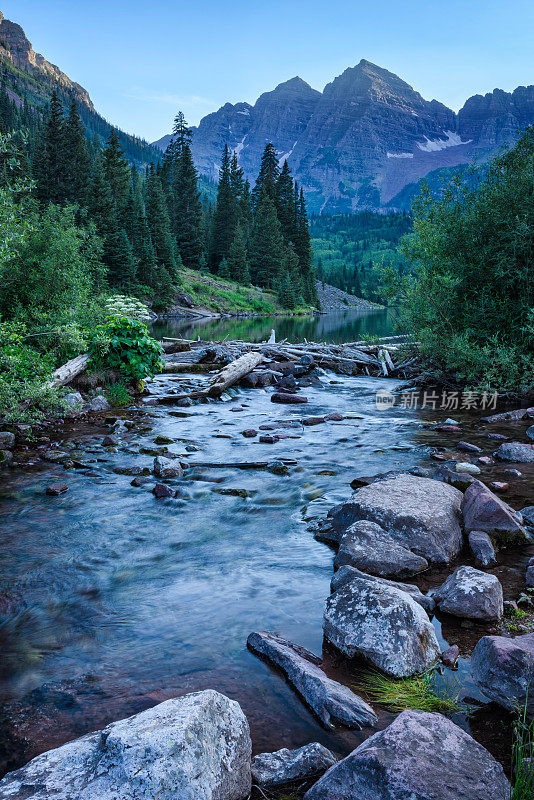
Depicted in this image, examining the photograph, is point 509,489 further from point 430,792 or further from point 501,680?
point 430,792

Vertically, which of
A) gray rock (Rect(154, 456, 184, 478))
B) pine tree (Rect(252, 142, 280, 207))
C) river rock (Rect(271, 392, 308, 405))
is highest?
pine tree (Rect(252, 142, 280, 207))

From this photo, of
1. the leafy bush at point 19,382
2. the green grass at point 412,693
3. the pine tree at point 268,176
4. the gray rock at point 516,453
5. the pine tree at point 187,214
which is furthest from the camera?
the pine tree at point 268,176

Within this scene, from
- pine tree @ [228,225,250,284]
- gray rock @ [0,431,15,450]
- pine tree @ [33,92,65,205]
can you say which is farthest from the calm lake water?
pine tree @ [228,225,250,284]

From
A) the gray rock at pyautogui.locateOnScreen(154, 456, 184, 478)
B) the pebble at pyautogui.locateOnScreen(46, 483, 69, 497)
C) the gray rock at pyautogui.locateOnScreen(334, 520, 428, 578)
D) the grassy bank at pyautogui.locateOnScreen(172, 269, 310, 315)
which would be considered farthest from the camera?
the grassy bank at pyautogui.locateOnScreen(172, 269, 310, 315)

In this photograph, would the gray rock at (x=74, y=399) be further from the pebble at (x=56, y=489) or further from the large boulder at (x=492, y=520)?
the large boulder at (x=492, y=520)

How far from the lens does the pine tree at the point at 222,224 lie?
297ft

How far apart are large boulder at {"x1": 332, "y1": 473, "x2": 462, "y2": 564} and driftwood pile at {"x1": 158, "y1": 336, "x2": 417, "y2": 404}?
13877 millimetres

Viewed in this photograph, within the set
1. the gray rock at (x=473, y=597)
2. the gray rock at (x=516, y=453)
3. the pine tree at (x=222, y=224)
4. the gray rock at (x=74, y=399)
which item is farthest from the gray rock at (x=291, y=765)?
the pine tree at (x=222, y=224)

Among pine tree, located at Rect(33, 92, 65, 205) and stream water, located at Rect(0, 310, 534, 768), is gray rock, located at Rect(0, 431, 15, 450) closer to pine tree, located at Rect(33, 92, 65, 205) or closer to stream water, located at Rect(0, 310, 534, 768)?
stream water, located at Rect(0, 310, 534, 768)

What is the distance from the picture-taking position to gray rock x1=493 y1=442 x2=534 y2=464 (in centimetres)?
956

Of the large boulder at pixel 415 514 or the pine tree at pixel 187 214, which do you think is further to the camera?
the pine tree at pixel 187 214

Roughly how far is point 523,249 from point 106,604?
54.7ft

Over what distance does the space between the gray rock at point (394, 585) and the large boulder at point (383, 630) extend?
0.33 meters

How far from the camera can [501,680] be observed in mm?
3480
